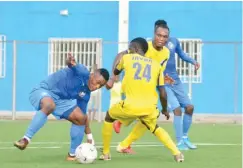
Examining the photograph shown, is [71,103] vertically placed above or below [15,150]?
above

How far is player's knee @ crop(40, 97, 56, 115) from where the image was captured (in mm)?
10414

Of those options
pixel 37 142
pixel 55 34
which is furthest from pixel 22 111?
pixel 37 142

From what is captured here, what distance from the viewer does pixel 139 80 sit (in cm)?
1037

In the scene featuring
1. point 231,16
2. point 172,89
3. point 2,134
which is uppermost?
point 231,16

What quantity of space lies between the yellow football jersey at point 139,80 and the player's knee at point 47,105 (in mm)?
986

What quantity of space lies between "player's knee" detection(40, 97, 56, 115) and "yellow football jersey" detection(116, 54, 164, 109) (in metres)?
0.99

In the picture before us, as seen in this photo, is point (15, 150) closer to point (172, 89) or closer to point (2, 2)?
point (172, 89)

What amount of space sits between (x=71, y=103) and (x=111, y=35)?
53.8 ft

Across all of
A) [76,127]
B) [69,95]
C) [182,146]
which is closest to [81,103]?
[69,95]

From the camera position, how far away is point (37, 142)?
1394cm

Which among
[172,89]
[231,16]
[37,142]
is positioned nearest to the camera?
[172,89]

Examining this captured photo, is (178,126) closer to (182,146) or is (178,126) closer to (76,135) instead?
(182,146)

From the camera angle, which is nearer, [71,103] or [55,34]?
[71,103]

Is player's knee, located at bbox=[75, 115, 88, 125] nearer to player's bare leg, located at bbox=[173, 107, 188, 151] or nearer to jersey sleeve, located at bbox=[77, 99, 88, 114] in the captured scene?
jersey sleeve, located at bbox=[77, 99, 88, 114]
